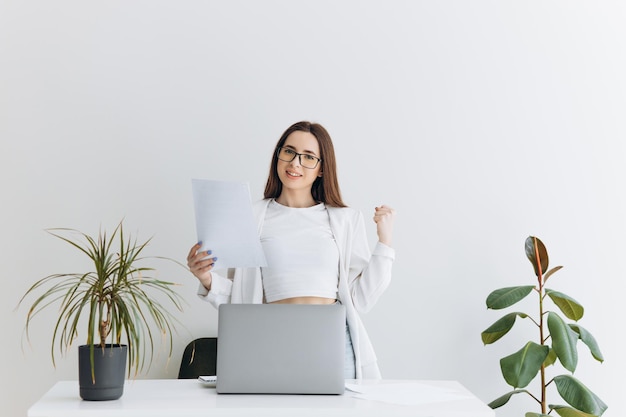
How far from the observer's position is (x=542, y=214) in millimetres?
3592

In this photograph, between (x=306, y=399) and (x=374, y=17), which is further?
(x=374, y=17)

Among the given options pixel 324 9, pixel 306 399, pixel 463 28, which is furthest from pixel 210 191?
pixel 463 28

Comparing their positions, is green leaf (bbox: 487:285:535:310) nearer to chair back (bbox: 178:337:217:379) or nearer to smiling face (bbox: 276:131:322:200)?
smiling face (bbox: 276:131:322:200)

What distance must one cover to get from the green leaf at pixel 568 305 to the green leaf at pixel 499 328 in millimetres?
150

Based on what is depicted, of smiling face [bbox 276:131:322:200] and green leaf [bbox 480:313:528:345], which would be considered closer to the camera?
smiling face [bbox 276:131:322:200]

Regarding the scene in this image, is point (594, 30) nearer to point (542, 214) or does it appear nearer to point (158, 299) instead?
point (542, 214)

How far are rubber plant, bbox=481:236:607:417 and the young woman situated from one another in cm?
75

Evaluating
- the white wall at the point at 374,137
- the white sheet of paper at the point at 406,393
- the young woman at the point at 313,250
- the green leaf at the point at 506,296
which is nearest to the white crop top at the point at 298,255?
the young woman at the point at 313,250

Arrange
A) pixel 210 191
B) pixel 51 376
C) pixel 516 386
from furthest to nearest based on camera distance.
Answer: pixel 51 376
pixel 516 386
pixel 210 191

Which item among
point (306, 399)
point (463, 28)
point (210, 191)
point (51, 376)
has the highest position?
point (463, 28)

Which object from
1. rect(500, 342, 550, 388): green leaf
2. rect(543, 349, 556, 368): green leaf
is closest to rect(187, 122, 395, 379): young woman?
rect(500, 342, 550, 388): green leaf

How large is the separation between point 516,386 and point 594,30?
5.94ft

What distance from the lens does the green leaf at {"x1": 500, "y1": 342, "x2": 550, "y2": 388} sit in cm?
307

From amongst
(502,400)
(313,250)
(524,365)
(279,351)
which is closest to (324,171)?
(313,250)
